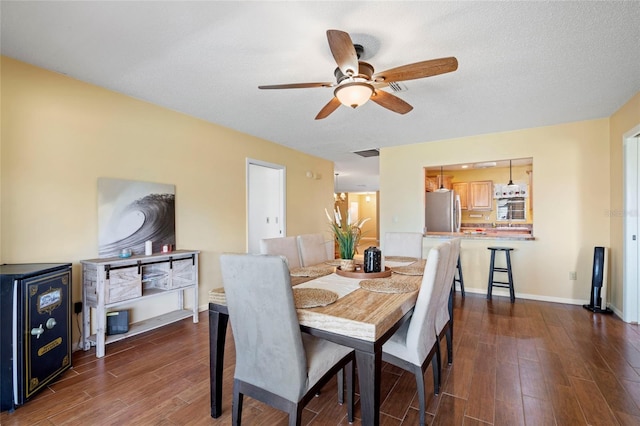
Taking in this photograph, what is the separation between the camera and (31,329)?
74.9 inches

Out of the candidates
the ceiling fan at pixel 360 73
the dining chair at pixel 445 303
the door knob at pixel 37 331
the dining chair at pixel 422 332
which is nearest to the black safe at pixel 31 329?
the door knob at pixel 37 331

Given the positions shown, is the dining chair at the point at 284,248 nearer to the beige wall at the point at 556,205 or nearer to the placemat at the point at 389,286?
the placemat at the point at 389,286

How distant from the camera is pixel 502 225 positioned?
269 inches

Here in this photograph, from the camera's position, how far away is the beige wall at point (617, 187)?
3.21 meters

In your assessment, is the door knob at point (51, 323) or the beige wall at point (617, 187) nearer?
the door knob at point (51, 323)

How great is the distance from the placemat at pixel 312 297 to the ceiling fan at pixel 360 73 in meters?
1.30

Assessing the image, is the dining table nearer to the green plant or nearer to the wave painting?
the green plant

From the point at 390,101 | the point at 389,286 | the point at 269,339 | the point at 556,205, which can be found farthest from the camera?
the point at 556,205

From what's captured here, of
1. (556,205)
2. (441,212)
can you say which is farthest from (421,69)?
(441,212)

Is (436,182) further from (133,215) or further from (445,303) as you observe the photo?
(133,215)

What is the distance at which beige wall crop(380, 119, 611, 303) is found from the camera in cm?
372

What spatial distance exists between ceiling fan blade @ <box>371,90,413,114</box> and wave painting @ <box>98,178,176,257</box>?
2483 millimetres

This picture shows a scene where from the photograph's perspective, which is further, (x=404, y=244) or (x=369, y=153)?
(x=369, y=153)

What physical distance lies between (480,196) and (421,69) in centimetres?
597
